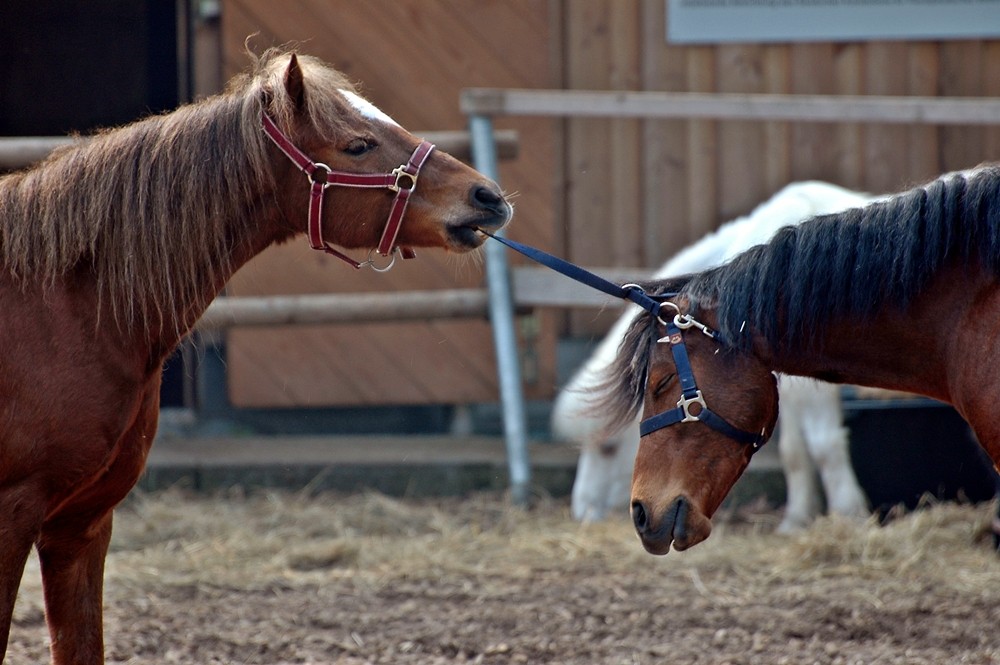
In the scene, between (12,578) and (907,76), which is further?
(907,76)

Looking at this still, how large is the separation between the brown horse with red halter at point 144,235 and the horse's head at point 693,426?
1.61 ft

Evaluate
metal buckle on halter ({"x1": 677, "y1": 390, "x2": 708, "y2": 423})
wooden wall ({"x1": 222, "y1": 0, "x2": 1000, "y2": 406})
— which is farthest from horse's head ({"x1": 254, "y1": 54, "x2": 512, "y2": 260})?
wooden wall ({"x1": 222, "y1": 0, "x2": 1000, "y2": 406})

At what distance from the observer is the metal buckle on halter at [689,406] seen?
2.29 meters

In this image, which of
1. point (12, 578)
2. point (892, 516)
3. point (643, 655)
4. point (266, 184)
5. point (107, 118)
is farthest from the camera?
point (107, 118)

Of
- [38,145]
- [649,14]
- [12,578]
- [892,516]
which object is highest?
[649,14]

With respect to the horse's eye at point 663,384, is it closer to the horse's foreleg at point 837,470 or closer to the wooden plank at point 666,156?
the horse's foreleg at point 837,470

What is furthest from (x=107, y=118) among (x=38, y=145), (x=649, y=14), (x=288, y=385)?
(x=649, y=14)

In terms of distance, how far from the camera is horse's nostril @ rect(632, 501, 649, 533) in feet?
7.57

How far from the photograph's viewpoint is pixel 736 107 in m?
5.11

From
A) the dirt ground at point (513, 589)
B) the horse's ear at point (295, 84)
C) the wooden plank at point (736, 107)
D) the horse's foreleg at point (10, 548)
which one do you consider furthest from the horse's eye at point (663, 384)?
the wooden plank at point (736, 107)

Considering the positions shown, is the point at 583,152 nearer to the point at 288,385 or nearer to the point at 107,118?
the point at 288,385

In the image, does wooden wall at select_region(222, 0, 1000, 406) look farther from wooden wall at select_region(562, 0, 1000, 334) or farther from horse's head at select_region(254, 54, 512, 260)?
horse's head at select_region(254, 54, 512, 260)

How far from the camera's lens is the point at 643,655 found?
3.25 meters

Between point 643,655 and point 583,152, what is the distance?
370 centimetres
